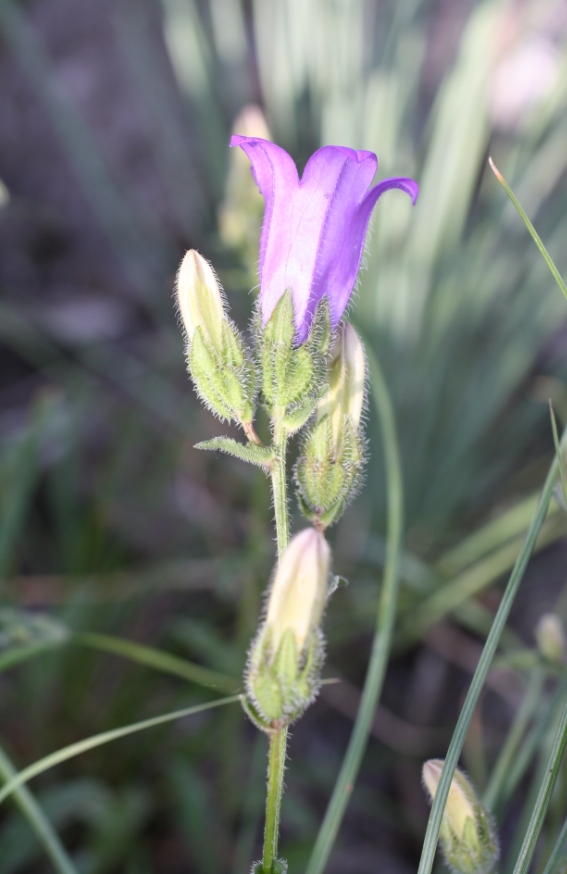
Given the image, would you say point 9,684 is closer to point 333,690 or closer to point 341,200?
point 333,690

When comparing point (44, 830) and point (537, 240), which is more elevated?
point (537, 240)

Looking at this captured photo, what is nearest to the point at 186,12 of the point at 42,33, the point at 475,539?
the point at 42,33

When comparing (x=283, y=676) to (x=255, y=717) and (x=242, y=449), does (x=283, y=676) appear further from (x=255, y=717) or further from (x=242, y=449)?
(x=242, y=449)

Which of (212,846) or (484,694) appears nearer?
(212,846)

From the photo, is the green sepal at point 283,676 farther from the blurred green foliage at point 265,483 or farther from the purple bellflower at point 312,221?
the blurred green foliage at point 265,483

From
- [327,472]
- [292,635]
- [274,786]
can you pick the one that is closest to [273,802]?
[274,786]
